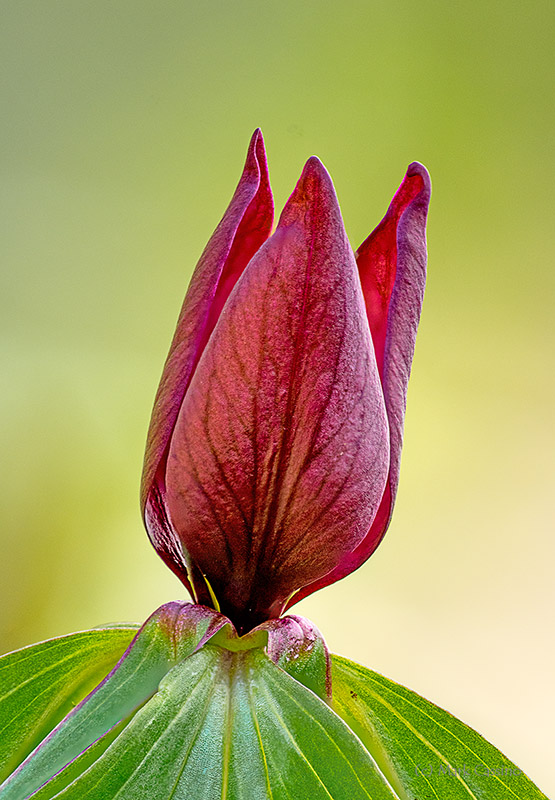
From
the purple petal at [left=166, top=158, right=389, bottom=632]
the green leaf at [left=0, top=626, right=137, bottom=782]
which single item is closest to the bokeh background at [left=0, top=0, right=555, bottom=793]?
the green leaf at [left=0, top=626, right=137, bottom=782]

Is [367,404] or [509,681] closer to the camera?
[367,404]

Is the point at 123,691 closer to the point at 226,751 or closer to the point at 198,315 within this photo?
the point at 226,751

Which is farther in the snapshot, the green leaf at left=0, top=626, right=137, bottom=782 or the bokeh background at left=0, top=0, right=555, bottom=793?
the bokeh background at left=0, top=0, right=555, bottom=793

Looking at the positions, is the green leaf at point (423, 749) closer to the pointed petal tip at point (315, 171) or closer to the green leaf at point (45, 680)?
the green leaf at point (45, 680)

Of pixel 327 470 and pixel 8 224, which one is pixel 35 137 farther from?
pixel 327 470

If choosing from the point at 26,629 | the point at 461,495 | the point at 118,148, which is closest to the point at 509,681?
the point at 461,495

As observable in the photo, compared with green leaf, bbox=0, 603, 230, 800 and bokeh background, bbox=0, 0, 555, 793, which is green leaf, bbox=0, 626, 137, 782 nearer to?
green leaf, bbox=0, 603, 230, 800
